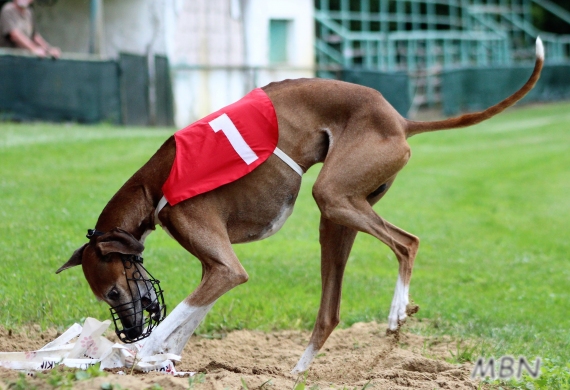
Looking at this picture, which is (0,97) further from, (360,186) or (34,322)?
(360,186)

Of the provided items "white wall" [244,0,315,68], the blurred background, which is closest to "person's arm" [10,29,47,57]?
the blurred background

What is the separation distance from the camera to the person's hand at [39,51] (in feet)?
51.4

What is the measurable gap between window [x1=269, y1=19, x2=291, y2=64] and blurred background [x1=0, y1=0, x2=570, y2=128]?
0.03 m

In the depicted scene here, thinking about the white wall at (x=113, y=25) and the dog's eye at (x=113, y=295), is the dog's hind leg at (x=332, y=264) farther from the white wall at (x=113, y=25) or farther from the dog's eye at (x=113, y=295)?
the white wall at (x=113, y=25)

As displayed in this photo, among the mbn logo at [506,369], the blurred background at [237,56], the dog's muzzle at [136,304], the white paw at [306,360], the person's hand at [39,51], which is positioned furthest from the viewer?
the blurred background at [237,56]

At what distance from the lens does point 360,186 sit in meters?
5.15

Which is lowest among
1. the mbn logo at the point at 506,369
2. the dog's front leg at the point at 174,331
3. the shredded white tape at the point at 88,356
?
the mbn logo at the point at 506,369

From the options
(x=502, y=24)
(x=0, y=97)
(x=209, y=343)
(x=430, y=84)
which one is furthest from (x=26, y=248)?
(x=502, y=24)

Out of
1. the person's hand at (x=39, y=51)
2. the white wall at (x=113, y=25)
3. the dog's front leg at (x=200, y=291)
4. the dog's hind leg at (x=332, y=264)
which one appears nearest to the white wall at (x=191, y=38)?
the white wall at (x=113, y=25)

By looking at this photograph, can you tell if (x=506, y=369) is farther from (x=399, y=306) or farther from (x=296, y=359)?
(x=296, y=359)

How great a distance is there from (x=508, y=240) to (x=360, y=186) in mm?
6197

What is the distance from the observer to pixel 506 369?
192 inches

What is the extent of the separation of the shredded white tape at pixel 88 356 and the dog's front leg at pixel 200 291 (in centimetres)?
9

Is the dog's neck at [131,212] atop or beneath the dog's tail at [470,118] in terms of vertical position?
beneath
